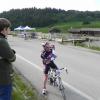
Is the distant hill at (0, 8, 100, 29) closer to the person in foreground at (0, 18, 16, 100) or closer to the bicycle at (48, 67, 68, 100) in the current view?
the bicycle at (48, 67, 68, 100)

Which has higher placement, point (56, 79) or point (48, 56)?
point (48, 56)

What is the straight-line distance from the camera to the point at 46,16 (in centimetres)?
15125

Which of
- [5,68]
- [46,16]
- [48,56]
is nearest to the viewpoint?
[5,68]

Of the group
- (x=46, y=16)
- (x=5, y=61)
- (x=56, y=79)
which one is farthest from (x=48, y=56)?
(x=46, y=16)

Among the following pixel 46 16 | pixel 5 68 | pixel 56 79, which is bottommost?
pixel 46 16

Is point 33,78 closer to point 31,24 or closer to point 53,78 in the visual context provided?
point 53,78

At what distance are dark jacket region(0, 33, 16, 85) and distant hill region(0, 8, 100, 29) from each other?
380 ft

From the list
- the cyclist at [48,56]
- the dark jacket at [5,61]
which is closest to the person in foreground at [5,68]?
the dark jacket at [5,61]

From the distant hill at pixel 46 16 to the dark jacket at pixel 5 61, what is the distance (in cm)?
11568

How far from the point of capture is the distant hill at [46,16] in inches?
5173

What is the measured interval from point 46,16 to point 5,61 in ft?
478

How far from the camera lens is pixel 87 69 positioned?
1802cm

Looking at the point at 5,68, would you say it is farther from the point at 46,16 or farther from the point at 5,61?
the point at 46,16

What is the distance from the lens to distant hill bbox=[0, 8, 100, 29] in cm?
13140
